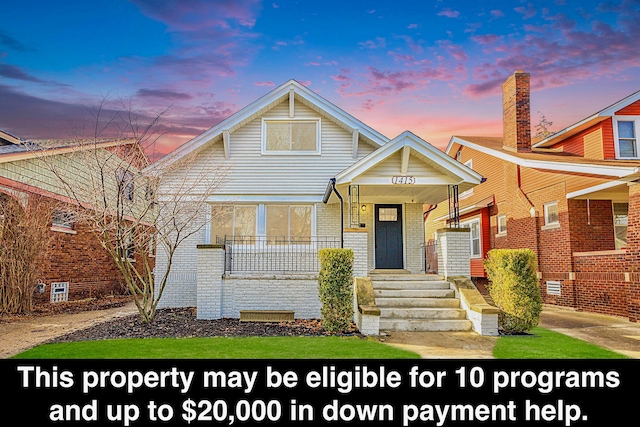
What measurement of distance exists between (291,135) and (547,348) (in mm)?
10257

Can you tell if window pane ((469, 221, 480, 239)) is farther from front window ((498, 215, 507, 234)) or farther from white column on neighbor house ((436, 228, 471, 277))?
white column on neighbor house ((436, 228, 471, 277))

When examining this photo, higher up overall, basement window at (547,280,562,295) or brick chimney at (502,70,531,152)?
brick chimney at (502,70,531,152)

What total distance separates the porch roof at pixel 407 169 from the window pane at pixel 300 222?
2.62m

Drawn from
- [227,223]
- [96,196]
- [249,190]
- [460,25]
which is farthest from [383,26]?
[96,196]

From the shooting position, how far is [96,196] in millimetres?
10367

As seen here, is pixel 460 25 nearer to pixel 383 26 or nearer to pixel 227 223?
pixel 383 26

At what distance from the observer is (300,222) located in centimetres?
1509

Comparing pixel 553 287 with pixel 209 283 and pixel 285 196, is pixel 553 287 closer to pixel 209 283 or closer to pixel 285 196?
pixel 285 196

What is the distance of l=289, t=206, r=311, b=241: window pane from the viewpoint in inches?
590

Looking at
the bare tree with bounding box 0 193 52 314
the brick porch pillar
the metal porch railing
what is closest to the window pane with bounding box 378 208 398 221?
the metal porch railing

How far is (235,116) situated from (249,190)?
2.51 meters

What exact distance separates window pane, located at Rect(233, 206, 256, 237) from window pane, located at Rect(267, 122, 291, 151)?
2.26 metres

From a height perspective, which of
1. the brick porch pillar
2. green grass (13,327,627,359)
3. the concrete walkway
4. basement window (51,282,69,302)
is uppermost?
the brick porch pillar

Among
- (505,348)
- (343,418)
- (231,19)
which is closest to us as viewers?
(343,418)
